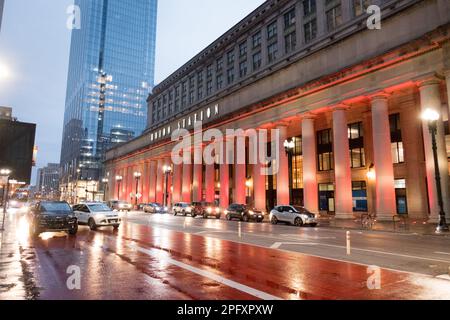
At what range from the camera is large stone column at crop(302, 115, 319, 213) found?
32.4 m

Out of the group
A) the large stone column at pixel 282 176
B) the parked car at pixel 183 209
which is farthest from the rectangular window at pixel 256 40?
the parked car at pixel 183 209

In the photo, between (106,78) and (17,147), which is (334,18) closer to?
(17,147)

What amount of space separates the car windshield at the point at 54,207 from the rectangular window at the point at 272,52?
42.1 metres

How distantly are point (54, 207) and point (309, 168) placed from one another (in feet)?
78.4

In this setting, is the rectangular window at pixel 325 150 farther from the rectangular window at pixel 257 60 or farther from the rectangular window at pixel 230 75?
the rectangular window at pixel 230 75

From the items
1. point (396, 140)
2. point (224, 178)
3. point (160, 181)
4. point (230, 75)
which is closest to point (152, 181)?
point (160, 181)

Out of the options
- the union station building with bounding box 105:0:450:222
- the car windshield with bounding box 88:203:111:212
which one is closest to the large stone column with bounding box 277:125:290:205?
the union station building with bounding box 105:0:450:222

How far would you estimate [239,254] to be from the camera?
36.0 ft

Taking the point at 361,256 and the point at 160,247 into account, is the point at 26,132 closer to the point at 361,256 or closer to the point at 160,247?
the point at 160,247

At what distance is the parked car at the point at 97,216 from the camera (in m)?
20.1

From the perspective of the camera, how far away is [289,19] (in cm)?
5006

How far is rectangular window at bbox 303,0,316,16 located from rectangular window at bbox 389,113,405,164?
2086 centimetres
